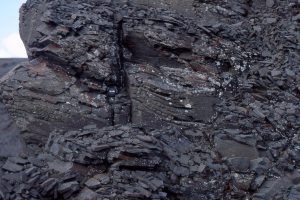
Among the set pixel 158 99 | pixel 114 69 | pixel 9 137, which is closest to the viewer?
pixel 9 137

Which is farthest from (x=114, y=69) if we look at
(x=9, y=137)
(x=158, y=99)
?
(x=9, y=137)

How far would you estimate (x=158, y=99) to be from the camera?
10.5 metres

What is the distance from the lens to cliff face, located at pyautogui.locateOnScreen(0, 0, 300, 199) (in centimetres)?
838

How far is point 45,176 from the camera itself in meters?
8.25

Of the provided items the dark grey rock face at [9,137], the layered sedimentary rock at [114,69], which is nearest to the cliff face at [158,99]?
the layered sedimentary rock at [114,69]

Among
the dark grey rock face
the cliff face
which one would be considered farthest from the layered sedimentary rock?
the dark grey rock face

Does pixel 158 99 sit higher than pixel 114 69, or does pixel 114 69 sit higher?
pixel 114 69

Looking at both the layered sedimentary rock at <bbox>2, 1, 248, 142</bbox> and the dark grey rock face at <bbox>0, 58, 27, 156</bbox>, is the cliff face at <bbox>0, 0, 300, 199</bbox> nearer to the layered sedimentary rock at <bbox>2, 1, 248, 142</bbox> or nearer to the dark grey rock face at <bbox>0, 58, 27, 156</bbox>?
the layered sedimentary rock at <bbox>2, 1, 248, 142</bbox>

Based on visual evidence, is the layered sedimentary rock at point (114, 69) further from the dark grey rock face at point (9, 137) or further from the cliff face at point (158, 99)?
the dark grey rock face at point (9, 137)

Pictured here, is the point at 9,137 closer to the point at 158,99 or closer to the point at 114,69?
the point at 114,69

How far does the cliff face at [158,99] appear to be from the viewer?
8.38 meters

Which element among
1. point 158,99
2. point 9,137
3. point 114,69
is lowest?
point 9,137

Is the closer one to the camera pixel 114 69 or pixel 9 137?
pixel 9 137

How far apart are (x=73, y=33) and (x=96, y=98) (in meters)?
2.05
